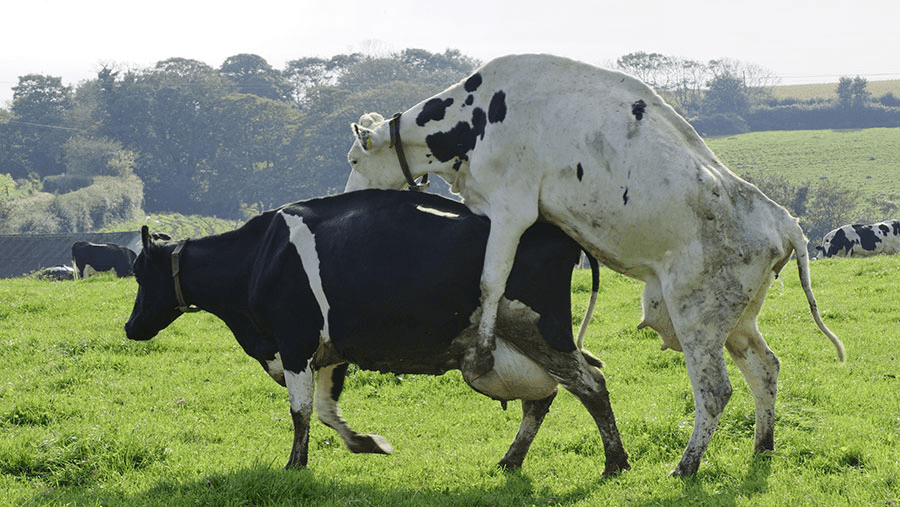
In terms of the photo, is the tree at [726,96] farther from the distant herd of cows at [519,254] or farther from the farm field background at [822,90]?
the distant herd of cows at [519,254]

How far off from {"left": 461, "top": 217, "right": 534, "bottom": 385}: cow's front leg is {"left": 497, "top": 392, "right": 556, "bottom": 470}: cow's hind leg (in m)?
0.84

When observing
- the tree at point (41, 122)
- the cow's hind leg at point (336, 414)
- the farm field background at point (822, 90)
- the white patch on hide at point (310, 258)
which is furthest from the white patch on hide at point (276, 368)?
the farm field background at point (822, 90)

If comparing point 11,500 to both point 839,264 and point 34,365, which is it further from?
point 839,264

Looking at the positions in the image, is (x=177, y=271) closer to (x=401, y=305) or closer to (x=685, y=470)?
(x=401, y=305)

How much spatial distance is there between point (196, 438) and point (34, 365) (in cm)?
425

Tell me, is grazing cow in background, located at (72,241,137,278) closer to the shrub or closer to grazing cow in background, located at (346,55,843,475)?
grazing cow in background, located at (346,55,843,475)

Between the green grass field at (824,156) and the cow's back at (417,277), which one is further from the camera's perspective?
the green grass field at (824,156)

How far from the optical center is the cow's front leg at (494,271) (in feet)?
22.3

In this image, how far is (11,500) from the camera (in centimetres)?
662

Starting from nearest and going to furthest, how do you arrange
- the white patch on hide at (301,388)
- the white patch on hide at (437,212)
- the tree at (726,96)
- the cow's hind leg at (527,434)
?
the white patch on hide at (437,212) → the white patch on hide at (301,388) → the cow's hind leg at (527,434) → the tree at (726,96)

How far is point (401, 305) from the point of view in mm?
7180

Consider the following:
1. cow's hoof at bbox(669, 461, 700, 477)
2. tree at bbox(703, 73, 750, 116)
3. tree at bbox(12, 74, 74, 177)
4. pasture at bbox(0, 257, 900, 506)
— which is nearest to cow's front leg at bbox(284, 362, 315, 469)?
pasture at bbox(0, 257, 900, 506)

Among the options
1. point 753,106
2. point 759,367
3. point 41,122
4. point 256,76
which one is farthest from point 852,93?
point 759,367

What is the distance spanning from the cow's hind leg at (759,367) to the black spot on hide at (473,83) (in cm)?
309
